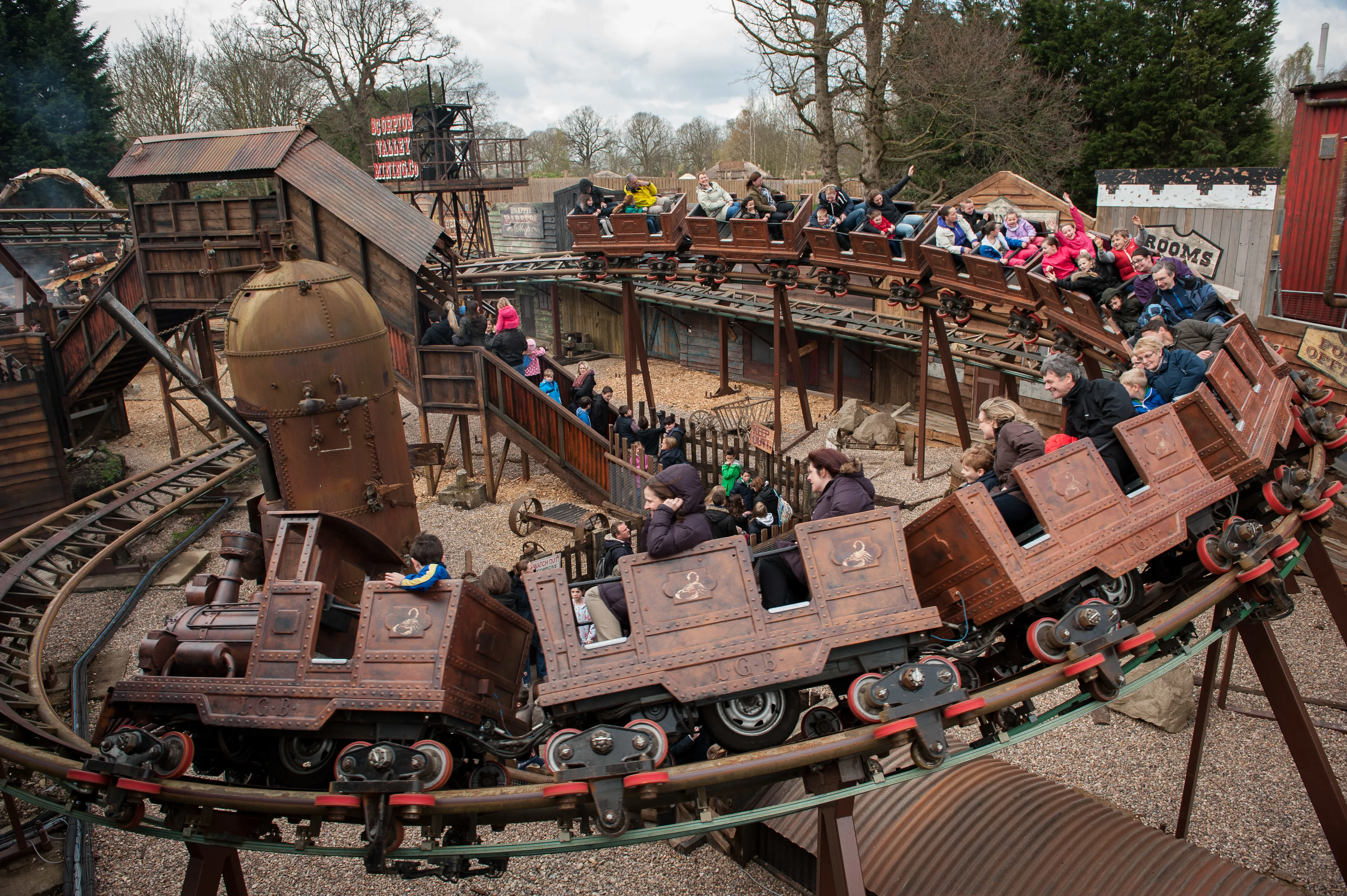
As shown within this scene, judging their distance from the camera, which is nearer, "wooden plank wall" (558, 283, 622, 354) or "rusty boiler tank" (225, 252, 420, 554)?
"rusty boiler tank" (225, 252, 420, 554)

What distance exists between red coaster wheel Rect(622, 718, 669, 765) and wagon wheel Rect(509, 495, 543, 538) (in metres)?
9.51

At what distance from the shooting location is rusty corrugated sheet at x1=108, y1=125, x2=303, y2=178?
16.3 metres

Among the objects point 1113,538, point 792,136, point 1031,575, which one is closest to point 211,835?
point 1031,575

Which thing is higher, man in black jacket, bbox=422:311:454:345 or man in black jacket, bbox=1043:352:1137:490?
man in black jacket, bbox=1043:352:1137:490

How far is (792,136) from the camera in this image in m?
51.1

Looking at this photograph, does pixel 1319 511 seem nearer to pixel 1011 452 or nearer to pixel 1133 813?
pixel 1011 452

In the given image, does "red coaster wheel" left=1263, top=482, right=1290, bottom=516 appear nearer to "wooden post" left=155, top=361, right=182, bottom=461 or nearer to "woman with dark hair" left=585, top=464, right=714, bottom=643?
"woman with dark hair" left=585, top=464, right=714, bottom=643

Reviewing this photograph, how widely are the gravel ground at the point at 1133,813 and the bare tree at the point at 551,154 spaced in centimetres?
4874

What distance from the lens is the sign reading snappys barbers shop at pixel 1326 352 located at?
10.3 m

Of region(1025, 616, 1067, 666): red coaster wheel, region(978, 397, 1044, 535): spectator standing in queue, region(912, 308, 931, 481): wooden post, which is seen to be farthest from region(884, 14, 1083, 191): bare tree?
region(1025, 616, 1067, 666): red coaster wheel

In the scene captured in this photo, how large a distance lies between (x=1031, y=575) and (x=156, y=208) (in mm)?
18183

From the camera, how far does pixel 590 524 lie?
12.6 m

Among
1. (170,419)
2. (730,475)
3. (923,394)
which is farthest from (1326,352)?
(170,419)

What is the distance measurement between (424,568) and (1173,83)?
25.0 meters
